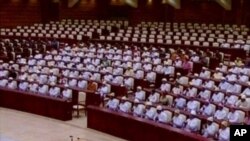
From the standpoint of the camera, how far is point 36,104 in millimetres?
12727

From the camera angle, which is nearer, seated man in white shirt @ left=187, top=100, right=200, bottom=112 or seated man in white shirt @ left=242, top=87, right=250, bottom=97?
seated man in white shirt @ left=187, top=100, right=200, bottom=112

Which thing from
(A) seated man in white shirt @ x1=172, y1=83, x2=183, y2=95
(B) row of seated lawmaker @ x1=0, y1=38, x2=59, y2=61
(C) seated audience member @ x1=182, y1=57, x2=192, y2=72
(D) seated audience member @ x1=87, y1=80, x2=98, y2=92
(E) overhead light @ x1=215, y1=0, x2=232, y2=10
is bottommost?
(D) seated audience member @ x1=87, y1=80, x2=98, y2=92

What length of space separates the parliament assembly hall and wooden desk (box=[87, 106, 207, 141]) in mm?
22

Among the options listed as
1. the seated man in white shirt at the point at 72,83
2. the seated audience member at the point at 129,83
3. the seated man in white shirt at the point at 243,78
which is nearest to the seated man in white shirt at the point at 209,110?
the seated man in white shirt at the point at 243,78

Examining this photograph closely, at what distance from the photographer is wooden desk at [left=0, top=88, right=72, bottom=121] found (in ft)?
39.7

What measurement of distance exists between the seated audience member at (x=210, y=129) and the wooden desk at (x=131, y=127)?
350 mm

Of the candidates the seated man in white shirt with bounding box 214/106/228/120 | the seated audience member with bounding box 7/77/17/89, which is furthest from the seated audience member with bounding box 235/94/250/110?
the seated audience member with bounding box 7/77/17/89

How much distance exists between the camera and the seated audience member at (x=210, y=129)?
884 centimetres

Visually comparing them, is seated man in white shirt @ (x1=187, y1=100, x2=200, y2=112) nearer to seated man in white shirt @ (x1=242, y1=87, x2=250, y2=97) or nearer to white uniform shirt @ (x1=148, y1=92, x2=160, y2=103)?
white uniform shirt @ (x1=148, y1=92, x2=160, y2=103)

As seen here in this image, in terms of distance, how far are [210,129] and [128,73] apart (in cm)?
544

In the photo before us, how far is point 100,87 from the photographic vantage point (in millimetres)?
13203

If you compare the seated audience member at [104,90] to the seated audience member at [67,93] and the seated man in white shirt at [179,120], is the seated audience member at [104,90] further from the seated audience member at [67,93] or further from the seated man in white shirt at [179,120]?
the seated man in white shirt at [179,120]

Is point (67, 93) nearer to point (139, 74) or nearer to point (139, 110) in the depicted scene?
point (139, 74)

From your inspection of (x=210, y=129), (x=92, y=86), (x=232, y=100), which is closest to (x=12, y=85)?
(x=92, y=86)
